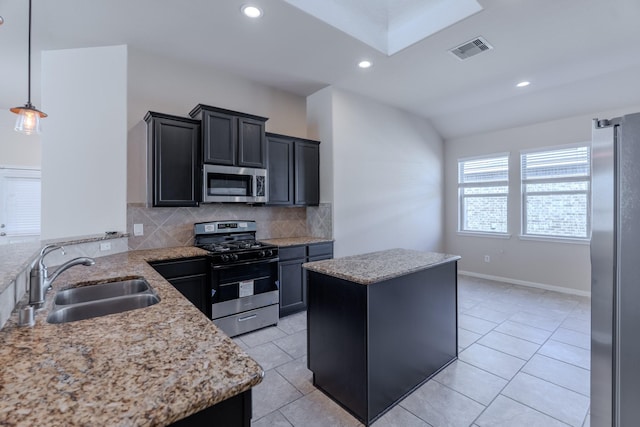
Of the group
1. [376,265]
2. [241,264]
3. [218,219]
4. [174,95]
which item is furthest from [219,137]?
[376,265]

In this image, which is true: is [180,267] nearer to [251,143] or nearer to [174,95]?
[251,143]

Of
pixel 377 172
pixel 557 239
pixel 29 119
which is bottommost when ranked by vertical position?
pixel 557 239

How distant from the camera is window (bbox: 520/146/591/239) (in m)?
4.45

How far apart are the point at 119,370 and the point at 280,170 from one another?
10.6 ft

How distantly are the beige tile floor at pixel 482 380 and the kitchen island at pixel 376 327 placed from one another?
0.38 feet

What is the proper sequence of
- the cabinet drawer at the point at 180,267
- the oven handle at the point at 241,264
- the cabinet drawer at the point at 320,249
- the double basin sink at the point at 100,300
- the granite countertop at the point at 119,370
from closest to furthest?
the granite countertop at the point at 119,370 < the double basin sink at the point at 100,300 < the cabinet drawer at the point at 180,267 < the oven handle at the point at 241,264 < the cabinet drawer at the point at 320,249

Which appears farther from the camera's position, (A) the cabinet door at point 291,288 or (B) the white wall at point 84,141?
(A) the cabinet door at point 291,288

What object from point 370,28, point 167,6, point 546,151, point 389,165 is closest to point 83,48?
point 167,6

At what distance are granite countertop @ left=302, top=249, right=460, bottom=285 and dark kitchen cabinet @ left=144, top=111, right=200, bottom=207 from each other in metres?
1.76

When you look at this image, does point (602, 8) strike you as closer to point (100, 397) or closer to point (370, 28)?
point (370, 28)

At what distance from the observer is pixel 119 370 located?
0.84m

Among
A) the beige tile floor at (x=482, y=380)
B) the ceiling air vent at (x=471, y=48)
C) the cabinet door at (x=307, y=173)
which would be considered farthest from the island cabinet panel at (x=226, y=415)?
the ceiling air vent at (x=471, y=48)

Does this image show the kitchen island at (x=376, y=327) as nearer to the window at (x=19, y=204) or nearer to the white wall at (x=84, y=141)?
the white wall at (x=84, y=141)

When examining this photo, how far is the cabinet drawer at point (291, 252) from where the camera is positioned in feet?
11.7
